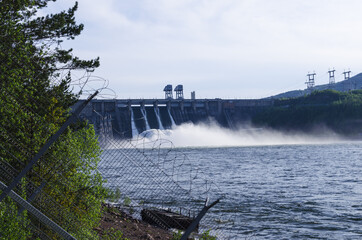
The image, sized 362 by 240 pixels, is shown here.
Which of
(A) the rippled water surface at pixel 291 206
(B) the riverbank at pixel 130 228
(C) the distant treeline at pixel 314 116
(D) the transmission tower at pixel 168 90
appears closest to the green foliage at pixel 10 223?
(A) the rippled water surface at pixel 291 206

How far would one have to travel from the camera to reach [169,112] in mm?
128375

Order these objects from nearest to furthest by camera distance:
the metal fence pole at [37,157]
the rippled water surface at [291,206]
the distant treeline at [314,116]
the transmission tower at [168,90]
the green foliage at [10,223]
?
the metal fence pole at [37,157], the green foliage at [10,223], the rippled water surface at [291,206], the distant treeline at [314,116], the transmission tower at [168,90]

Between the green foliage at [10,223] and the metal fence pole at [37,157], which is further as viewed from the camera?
the green foliage at [10,223]

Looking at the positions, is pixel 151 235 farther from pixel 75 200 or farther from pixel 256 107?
pixel 256 107

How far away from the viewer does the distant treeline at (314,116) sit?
162 m

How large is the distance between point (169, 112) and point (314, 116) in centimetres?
6588

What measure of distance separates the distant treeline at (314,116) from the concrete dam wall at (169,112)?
350 inches

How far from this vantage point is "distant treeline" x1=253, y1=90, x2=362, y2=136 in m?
162

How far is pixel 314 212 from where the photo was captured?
25.3 metres

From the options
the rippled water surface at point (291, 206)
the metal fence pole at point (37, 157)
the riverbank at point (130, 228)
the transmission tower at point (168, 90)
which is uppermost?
the transmission tower at point (168, 90)

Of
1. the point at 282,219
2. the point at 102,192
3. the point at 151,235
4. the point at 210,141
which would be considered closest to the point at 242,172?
the point at 282,219

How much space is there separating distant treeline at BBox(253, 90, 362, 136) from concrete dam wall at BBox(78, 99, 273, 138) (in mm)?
8879

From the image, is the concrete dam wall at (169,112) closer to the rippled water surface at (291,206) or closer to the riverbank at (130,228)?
the rippled water surface at (291,206)

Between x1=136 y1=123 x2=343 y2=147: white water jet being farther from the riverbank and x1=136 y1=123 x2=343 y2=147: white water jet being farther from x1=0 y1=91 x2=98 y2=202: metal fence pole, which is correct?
x1=0 y1=91 x2=98 y2=202: metal fence pole
